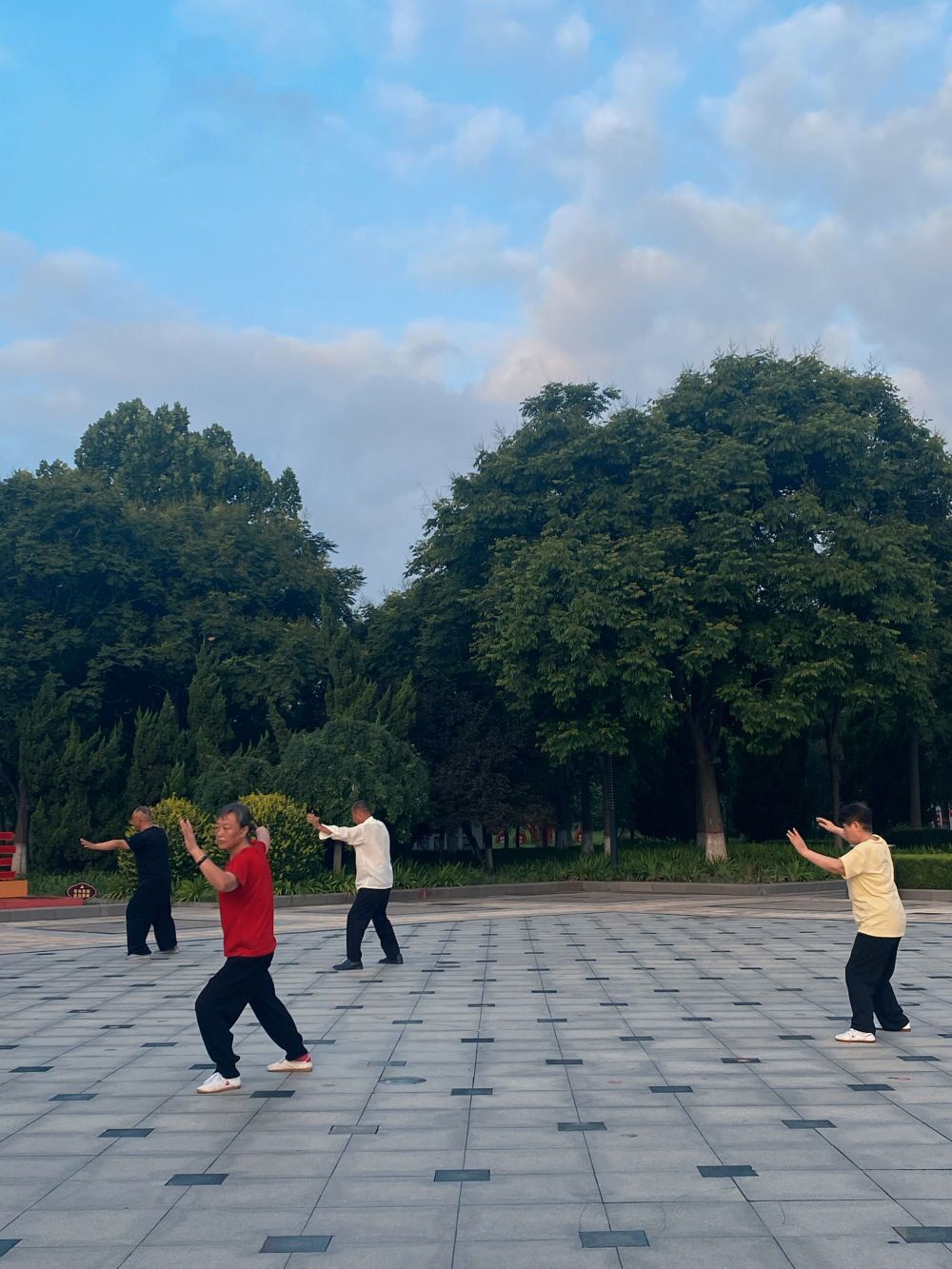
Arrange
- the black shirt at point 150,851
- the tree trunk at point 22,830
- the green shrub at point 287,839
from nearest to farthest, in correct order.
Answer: the black shirt at point 150,851 < the green shrub at point 287,839 < the tree trunk at point 22,830

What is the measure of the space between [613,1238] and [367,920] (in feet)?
28.7

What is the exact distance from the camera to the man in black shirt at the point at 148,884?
48.2ft

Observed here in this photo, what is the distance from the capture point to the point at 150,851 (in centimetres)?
1465

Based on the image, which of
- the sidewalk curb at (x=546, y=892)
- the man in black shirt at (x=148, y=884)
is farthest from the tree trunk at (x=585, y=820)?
the man in black shirt at (x=148, y=884)

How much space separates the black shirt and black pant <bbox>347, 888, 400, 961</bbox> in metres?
2.49

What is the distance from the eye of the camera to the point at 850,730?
43.1 metres

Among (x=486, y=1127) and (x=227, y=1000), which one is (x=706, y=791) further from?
(x=486, y=1127)

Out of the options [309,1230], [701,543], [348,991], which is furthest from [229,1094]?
[701,543]

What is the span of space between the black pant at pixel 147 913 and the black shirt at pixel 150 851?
237 millimetres

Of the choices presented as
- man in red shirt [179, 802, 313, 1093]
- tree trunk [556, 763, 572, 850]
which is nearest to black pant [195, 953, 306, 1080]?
man in red shirt [179, 802, 313, 1093]

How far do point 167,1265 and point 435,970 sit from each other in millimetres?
9465

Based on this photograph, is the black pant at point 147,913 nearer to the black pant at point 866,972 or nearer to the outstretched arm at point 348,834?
the outstretched arm at point 348,834

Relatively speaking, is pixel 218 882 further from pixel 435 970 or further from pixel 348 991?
pixel 435 970

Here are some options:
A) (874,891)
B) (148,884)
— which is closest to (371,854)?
(148,884)
